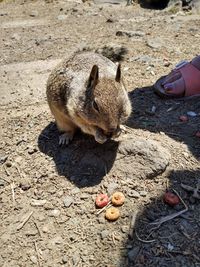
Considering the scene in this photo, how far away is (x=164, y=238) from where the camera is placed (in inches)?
112

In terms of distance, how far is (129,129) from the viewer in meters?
3.87

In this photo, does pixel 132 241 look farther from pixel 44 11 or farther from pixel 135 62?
pixel 44 11

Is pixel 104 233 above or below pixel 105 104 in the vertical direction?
below

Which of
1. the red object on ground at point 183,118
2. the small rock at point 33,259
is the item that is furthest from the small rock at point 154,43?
the small rock at point 33,259

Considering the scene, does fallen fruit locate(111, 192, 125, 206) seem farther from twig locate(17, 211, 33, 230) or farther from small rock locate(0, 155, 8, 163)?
small rock locate(0, 155, 8, 163)

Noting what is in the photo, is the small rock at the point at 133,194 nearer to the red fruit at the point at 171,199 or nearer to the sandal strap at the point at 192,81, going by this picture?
the red fruit at the point at 171,199

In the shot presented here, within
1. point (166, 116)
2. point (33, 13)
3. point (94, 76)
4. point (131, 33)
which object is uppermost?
point (94, 76)

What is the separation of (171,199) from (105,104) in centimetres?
86

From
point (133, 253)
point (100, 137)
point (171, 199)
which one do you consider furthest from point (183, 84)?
point (133, 253)

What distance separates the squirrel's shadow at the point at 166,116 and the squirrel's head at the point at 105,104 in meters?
0.72

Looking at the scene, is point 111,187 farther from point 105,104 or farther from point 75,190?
point 105,104

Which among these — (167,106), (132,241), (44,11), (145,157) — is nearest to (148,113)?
(167,106)

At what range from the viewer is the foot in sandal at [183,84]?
4.41m

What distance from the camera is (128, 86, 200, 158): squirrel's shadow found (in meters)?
3.80
